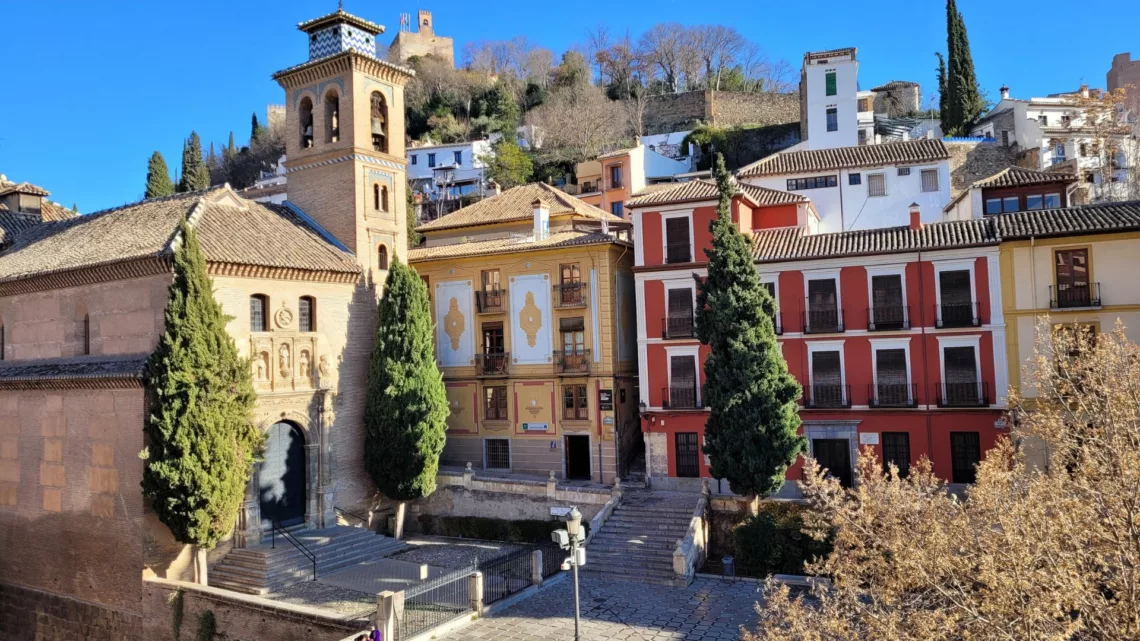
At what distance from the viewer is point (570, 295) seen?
2792 centimetres

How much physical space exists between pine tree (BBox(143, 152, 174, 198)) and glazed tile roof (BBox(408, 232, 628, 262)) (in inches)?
1362

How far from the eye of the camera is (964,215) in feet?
109

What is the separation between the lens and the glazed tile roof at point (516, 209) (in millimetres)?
32812

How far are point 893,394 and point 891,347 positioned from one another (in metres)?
1.43

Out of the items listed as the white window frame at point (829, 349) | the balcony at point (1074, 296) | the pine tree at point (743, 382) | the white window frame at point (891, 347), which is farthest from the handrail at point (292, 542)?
the balcony at point (1074, 296)

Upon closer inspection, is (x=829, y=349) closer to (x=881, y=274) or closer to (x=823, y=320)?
(x=823, y=320)

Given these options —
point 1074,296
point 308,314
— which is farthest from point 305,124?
point 1074,296

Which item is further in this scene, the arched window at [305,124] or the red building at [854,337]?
the arched window at [305,124]

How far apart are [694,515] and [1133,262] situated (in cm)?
1439

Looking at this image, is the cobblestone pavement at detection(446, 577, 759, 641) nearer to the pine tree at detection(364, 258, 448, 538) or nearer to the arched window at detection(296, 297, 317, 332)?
the pine tree at detection(364, 258, 448, 538)

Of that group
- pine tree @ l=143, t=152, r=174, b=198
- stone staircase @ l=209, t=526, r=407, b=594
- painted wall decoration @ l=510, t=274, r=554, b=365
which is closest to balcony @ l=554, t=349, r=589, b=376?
painted wall decoration @ l=510, t=274, r=554, b=365

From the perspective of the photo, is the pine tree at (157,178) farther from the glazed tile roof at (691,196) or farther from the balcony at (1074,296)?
the balcony at (1074,296)

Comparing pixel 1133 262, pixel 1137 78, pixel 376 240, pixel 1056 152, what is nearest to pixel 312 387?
pixel 376 240

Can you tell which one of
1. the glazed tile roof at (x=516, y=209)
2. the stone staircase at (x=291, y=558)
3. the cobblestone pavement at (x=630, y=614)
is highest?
the glazed tile roof at (x=516, y=209)
